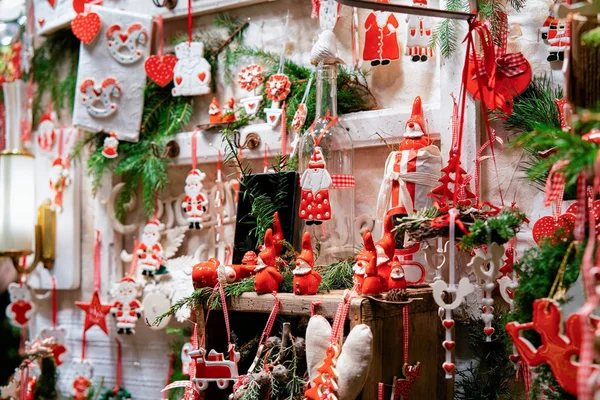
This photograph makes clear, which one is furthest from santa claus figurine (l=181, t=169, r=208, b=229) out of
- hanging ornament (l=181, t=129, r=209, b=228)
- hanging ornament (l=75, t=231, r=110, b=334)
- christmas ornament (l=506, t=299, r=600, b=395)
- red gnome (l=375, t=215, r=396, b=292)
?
christmas ornament (l=506, t=299, r=600, b=395)

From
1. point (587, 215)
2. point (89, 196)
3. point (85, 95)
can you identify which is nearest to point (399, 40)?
point (587, 215)

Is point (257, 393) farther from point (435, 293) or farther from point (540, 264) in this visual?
point (540, 264)

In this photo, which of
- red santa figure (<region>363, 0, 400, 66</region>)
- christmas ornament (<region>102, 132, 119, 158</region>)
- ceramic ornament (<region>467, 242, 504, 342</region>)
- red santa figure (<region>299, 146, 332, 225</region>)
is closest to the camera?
ceramic ornament (<region>467, 242, 504, 342</region>)

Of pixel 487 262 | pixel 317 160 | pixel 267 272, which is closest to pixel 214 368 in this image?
pixel 267 272

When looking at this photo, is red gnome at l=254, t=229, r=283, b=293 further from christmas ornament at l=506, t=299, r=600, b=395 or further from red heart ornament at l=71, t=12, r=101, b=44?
red heart ornament at l=71, t=12, r=101, b=44

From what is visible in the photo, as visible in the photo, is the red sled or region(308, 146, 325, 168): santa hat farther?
region(308, 146, 325, 168): santa hat

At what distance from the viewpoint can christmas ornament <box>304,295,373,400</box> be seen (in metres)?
1.38

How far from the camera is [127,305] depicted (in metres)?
2.28

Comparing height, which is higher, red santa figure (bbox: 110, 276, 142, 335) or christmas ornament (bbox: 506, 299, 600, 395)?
christmas ornament (bbox: 506, 299, 600, 395)

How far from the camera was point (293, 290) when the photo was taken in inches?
63.0

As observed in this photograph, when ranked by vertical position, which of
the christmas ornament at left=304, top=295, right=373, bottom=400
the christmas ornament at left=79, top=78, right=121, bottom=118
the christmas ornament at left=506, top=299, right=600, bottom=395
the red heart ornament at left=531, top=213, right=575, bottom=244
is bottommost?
the christmas ornament at left=304, top=295, right=373, bottom=400

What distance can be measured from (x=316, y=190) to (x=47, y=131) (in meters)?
1.32

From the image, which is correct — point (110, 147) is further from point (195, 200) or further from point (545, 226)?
point (545, 226)

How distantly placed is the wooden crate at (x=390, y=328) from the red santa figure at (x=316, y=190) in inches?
8.5
